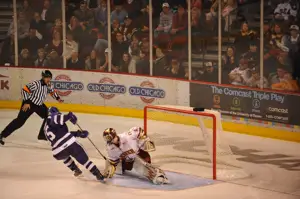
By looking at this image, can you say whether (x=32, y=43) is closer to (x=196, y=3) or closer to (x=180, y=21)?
(x=180, y=21)

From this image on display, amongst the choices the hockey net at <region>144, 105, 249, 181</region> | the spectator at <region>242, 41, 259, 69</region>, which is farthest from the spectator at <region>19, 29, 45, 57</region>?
the spectator at <region>242, 41, 259, 69</region>

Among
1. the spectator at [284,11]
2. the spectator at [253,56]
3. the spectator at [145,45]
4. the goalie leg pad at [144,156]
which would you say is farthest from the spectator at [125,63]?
the goalie leg pad at [144,156]

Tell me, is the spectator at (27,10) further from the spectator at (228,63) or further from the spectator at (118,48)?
the spectator at (228,63)

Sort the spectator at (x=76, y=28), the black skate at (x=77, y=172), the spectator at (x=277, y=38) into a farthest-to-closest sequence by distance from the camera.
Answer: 1. the spectator at (x=76, y=28)
2. the spectator at (x=277, y=38)
3. the black skate at (x=77, y=172)

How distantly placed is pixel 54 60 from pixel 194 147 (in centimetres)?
473

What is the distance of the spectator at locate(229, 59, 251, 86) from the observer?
44.7ft

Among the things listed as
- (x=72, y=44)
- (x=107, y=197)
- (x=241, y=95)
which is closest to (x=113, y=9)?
(x=72, y=44)

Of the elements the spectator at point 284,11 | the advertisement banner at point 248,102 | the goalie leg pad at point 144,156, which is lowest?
the goalie leg pad at point 144,156

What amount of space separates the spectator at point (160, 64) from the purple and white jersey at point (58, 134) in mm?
4976

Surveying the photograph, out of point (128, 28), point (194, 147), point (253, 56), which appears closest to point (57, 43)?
point (128, 28)

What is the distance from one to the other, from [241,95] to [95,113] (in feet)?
11.4

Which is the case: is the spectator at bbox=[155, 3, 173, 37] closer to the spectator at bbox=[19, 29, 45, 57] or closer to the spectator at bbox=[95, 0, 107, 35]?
the spectator at bbox=[95, 0, 107, 35]

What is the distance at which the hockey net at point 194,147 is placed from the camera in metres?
10.9

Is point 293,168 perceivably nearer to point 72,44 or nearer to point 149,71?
point 149,71
